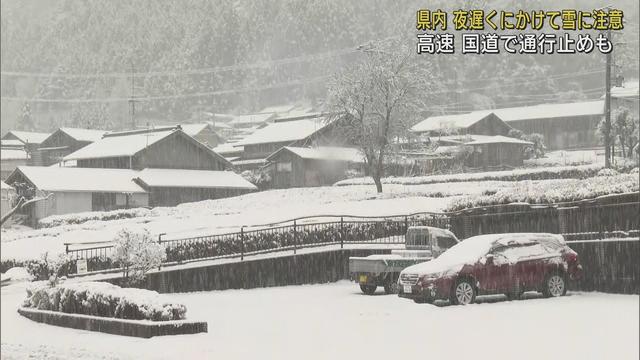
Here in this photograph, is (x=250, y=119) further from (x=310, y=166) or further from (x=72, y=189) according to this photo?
(x=72, y=189)

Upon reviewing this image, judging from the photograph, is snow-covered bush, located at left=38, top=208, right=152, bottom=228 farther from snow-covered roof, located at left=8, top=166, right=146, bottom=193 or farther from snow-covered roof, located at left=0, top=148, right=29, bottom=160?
snow-covered roof, located at left=0, top=148, right=29, bottom=160

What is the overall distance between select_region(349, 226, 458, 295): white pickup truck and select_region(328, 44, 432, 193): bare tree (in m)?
24.3

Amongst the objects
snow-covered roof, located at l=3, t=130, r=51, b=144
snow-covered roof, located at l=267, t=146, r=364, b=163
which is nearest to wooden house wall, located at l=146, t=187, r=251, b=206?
snow-covered roof, located at l=267, t=146, r=364, b=163

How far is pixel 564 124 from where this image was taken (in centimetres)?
7681

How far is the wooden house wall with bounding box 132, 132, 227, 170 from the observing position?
46.1 meters

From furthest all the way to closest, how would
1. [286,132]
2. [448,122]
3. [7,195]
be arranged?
[448,122]
[286,132]
[7,195]

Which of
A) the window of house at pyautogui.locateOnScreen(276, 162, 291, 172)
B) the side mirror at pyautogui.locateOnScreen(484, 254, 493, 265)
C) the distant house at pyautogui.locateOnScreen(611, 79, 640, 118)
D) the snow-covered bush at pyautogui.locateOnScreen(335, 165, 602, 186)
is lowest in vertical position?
the side mirror at pyautogui.locateOnScreen(484, 254, 493, 265)

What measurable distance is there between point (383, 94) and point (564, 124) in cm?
3612

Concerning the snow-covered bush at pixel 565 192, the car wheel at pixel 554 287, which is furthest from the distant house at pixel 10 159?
the car wheel at pixel 554 287

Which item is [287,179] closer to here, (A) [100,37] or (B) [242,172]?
(B) [242,172]

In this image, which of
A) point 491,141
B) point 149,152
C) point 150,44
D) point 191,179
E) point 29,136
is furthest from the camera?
point 491,141

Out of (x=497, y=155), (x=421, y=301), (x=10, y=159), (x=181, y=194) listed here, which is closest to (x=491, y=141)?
(x=497, y=155)

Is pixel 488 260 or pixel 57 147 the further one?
pixel 57 147

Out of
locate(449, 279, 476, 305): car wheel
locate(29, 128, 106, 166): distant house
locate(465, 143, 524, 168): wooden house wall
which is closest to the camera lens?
locate(449, 279, 476, 305): car wheel
